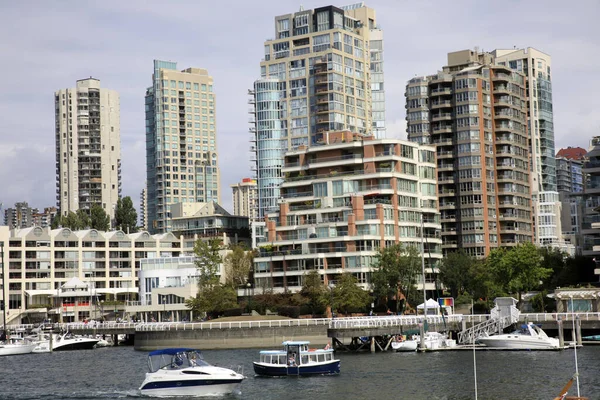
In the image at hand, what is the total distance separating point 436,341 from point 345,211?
54.4 m

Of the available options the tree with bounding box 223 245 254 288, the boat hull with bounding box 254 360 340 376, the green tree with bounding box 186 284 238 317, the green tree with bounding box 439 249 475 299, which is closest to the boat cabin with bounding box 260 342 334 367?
the boat hull with bounding box 254 360 340 376

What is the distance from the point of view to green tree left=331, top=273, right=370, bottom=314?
16050 centimetres

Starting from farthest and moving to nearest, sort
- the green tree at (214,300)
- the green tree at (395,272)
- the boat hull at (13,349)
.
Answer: the green tree at (214,300)
the green tree at (395,272)
the boat hull at (13,349)

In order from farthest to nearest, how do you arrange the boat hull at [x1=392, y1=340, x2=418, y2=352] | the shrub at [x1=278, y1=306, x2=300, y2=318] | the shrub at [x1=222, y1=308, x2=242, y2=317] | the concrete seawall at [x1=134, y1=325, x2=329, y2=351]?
the shrub at [x1=222, y1=308, x2=242, y2=317] < the shrub at [x1=278, y1=306, x2=300, y2=318] < the concrete seawall at [x1=134, y1=325, x2=329, y2=351] < the boat hull at [x1=392, y1=340, x2=418, y2=352]

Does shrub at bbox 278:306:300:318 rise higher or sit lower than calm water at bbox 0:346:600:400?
higher

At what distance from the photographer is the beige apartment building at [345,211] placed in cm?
17600

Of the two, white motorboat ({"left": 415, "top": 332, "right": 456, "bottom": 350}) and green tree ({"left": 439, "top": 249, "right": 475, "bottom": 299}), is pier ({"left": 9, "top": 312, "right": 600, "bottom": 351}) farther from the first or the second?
green tree ({"left": 439, "top": 249, "right": 475, "bottom": 299})

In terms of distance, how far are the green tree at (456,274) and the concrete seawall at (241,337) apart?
48889 millimetres

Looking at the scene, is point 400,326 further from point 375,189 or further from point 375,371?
point 375,189

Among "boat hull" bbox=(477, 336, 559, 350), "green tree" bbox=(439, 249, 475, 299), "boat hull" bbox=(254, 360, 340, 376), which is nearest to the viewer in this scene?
"boat hull" bbox=(254, 360, 340, 376)

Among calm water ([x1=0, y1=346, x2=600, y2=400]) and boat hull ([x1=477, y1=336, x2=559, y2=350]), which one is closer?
calm water ([x1=0, y1=346, x2=600, y2=400])

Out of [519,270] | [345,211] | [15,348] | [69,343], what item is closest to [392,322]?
[519,270]

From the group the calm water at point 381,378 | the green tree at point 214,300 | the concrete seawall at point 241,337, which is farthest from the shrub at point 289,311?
the calm water at point 381,378

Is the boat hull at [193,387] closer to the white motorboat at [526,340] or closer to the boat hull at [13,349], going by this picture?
the white motorboat at [526,340]
